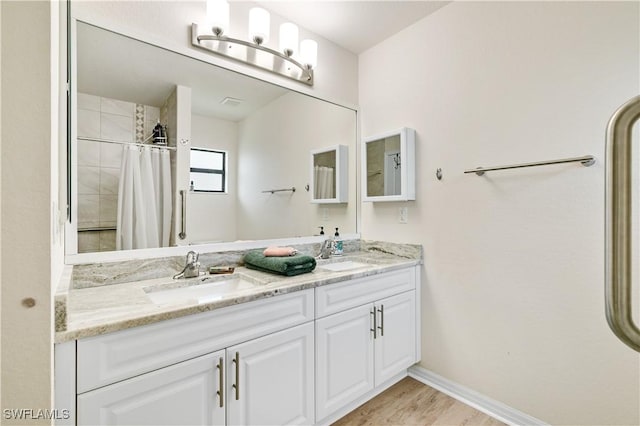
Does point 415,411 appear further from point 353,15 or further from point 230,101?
point 353,15

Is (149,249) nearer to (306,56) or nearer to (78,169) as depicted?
(78,169)

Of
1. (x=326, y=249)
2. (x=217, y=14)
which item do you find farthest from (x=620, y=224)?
(x=217, y=14)

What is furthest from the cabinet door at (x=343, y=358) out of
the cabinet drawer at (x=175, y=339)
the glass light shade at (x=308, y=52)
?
the glass light shade at (x=308, y=52)

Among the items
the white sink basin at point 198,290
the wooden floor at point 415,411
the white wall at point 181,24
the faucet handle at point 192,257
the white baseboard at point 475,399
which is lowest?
the wooden floor at point 415,411

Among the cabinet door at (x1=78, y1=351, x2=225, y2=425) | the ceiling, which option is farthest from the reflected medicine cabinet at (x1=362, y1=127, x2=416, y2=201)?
the cabinet door at (x1=78, y1=351, x2=225, y2=425)

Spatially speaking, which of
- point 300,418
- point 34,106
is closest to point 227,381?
point 300,418

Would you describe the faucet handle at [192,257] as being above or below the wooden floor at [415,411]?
above

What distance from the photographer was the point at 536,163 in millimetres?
1508

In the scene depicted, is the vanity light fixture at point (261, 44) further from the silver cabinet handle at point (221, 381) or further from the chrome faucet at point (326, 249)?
the silver cabinet handle at point (221, 381)

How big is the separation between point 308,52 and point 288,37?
174 millimetres

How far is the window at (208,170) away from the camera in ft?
5.62

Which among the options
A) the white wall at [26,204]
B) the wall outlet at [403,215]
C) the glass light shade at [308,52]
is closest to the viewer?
the white wall at [26,204]

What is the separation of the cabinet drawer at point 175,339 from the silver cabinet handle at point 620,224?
111cm

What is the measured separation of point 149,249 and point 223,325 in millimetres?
645
